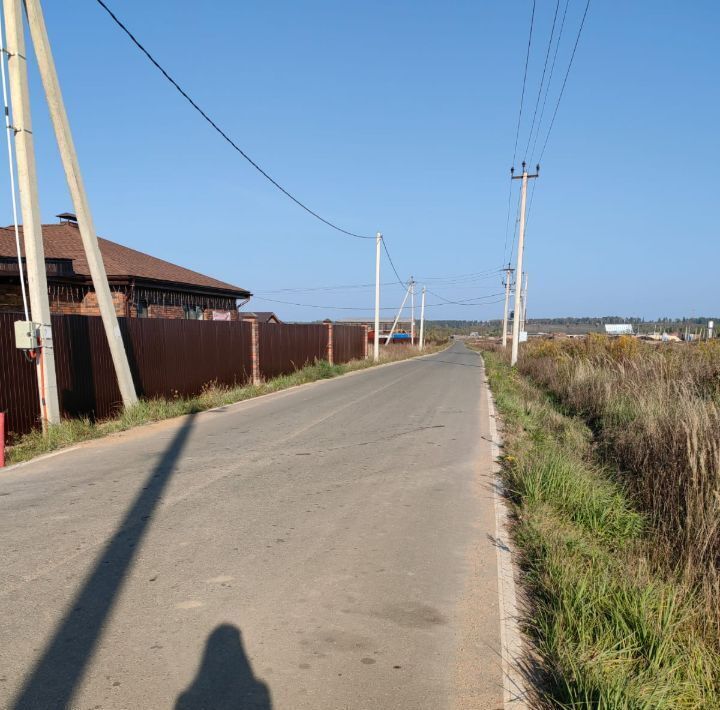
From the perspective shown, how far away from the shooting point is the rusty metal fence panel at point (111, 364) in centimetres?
851

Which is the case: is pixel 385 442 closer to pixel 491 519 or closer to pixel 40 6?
pixel 491 519

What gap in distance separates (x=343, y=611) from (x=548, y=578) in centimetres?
140

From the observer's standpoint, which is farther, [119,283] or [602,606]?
[119,283]

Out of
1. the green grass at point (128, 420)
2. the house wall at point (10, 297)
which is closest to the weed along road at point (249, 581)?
the green grass at point (128, 420)

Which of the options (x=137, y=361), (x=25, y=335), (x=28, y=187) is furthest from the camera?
(x=137, y=361)

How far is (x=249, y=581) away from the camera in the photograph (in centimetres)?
393

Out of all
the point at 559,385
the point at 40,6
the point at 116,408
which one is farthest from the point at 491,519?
the point at 559,385

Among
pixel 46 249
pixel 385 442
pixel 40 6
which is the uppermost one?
pixel 40 6

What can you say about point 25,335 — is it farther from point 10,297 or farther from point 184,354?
point 10,297

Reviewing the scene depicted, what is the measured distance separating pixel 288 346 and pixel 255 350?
3426mm

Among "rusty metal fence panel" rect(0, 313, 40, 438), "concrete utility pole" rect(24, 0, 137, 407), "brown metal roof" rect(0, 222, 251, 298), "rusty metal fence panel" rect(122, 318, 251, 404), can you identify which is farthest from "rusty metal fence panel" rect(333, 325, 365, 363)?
"rusty metal fence panel" rect(0, 313, 40, 438)

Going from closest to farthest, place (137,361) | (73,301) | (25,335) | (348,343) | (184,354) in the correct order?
(25,335)
(137,361)
(184,354)
(73,301)
(348,343)

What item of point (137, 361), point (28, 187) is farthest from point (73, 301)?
point (28, 187)

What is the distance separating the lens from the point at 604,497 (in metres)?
5.54
